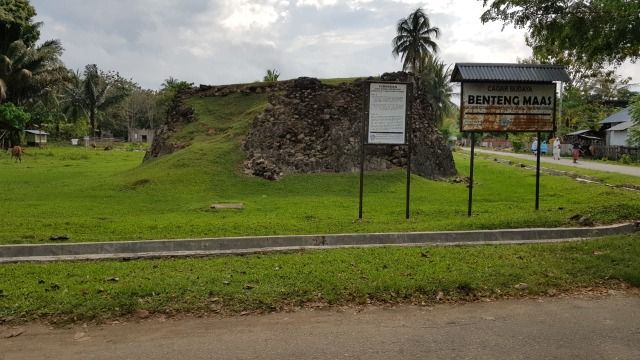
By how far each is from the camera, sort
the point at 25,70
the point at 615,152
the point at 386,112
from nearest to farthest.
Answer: the point at 386,112 < the point at 615,152 < the point at 25,70

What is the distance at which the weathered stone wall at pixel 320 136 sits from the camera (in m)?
18.9

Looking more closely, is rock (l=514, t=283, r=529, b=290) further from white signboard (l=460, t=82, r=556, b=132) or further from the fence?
the fence

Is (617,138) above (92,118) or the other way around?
the other way around

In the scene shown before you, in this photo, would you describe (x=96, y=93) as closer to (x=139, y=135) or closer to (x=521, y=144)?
(x=139, y=135)

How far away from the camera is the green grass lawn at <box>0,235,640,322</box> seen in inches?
210

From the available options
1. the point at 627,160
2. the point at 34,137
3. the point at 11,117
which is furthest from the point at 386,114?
the point at 34,137

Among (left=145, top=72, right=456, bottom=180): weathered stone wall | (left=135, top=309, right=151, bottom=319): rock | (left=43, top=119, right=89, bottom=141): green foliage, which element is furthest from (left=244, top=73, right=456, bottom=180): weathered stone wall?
(left=43, top=119, right=89, bottom=141): green foliage

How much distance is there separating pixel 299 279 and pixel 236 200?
28.2 feet

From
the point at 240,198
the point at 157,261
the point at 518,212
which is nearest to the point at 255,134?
the point at 240,198

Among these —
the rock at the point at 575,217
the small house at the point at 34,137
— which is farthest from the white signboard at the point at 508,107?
the small house at the point at 34,137

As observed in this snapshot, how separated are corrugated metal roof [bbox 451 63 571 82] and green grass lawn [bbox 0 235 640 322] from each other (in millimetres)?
4000

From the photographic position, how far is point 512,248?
24.7 feet

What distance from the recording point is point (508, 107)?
416 inches

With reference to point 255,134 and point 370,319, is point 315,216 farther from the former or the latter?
point 255,134
